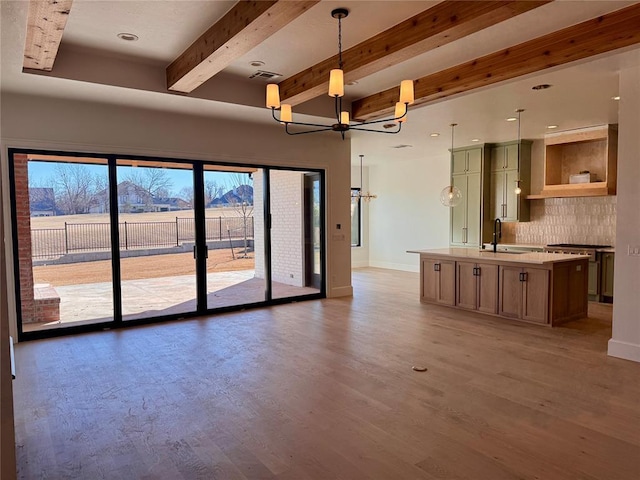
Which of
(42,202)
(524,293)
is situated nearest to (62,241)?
(42,202)

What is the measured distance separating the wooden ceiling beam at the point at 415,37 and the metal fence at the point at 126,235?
Result: 7.83 feet

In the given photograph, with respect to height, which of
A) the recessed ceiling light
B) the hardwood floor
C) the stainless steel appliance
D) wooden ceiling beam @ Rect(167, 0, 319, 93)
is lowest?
the hardwood floor

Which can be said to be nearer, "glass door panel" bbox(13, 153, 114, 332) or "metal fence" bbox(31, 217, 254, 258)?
"glass door panel" bbox(13, 153, 114, 332)

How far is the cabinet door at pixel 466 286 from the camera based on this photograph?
6039mm

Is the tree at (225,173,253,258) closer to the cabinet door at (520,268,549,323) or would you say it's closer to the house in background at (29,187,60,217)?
the house in background at (29,187,60,217)

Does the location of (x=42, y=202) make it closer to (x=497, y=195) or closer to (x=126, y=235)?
(x=126, y=235)

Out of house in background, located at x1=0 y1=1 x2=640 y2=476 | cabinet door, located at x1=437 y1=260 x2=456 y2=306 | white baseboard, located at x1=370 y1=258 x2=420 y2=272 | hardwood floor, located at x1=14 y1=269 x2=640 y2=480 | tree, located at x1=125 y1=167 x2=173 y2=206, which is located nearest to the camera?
hardwood floor, located at x1=14 y1=269 x2=640 y2=480

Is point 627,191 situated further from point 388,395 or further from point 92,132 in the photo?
point 92,132

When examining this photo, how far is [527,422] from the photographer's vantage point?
2857 mm

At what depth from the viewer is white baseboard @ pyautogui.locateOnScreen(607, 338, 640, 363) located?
158 inches

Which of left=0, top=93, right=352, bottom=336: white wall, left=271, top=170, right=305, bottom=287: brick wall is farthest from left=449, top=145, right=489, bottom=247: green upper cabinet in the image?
left=271, top=170, right=305, bottom=287: brick wall

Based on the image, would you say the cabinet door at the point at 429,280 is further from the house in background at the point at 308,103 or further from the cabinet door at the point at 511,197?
the cabinet door at the point at 511,197

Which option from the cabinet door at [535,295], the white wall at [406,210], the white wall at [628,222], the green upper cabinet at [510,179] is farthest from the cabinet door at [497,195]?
the white wall at [628,222]

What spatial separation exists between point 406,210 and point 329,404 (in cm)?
830
